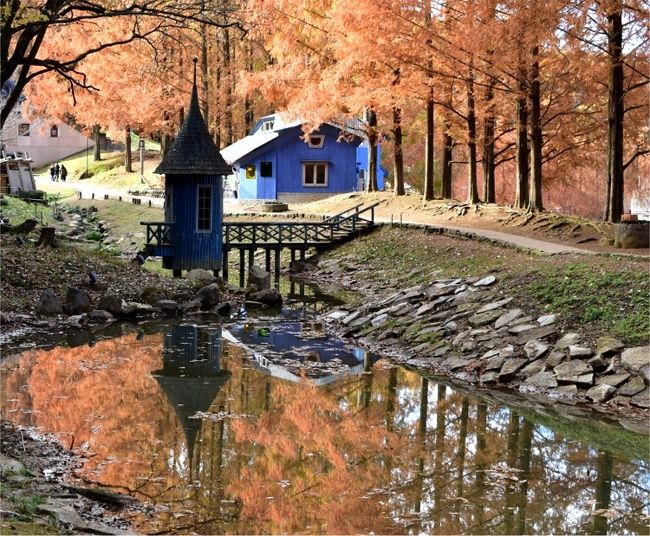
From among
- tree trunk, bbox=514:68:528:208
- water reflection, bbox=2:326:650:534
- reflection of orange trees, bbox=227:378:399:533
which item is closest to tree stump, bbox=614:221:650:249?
tree trunk, bbox=514:68:528:208

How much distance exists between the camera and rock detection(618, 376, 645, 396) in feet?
44.0

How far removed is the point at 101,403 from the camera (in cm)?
1338

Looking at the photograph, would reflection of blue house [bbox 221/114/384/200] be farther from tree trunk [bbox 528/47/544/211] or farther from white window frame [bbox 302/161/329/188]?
tree trunk [bbox 528/47/544/211]

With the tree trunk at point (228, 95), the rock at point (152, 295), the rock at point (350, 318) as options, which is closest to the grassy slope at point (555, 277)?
the rock at point (350, 318)

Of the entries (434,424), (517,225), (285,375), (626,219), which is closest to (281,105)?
(517,225)

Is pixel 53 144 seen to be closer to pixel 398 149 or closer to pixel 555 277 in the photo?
pixel 398 149

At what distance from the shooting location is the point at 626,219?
22.4m

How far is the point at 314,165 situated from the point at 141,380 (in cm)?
3293

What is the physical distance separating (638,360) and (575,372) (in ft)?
3.37

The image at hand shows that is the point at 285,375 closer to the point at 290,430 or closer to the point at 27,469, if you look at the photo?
the point at 290,430

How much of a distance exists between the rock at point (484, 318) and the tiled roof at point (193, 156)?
35.5ft

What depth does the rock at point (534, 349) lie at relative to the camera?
15.3 metres

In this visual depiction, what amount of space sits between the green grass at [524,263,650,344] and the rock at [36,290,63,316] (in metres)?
10.4

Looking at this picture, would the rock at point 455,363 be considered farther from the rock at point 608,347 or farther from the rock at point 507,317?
the rock at point 608,347
